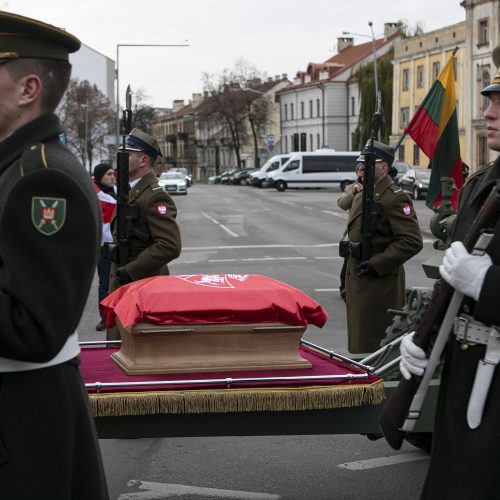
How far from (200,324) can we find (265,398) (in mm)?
477

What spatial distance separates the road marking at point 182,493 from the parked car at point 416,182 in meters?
40.5

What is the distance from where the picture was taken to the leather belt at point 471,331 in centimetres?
299

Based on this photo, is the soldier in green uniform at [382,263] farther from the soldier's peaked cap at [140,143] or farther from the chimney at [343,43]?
the chimney at [343,43]

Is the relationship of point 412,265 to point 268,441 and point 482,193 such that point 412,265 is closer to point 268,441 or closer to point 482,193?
point 268,441

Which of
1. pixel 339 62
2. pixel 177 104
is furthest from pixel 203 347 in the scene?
pixel 177 104

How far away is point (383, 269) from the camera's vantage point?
7.20m

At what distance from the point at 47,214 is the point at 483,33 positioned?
61780mm

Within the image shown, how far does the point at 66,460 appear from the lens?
2.47 meters

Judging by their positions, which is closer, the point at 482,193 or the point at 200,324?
the point at 482,193

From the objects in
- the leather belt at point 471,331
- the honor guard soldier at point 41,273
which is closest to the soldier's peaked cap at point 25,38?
the honor guard soldier at point 41,273

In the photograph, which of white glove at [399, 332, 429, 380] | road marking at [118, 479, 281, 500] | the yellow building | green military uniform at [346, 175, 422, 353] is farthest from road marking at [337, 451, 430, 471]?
the yellow building

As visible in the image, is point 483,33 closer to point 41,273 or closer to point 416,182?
point 416,182

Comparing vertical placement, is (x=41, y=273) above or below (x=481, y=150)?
above

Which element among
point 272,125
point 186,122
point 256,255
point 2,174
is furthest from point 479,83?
point 186,122
